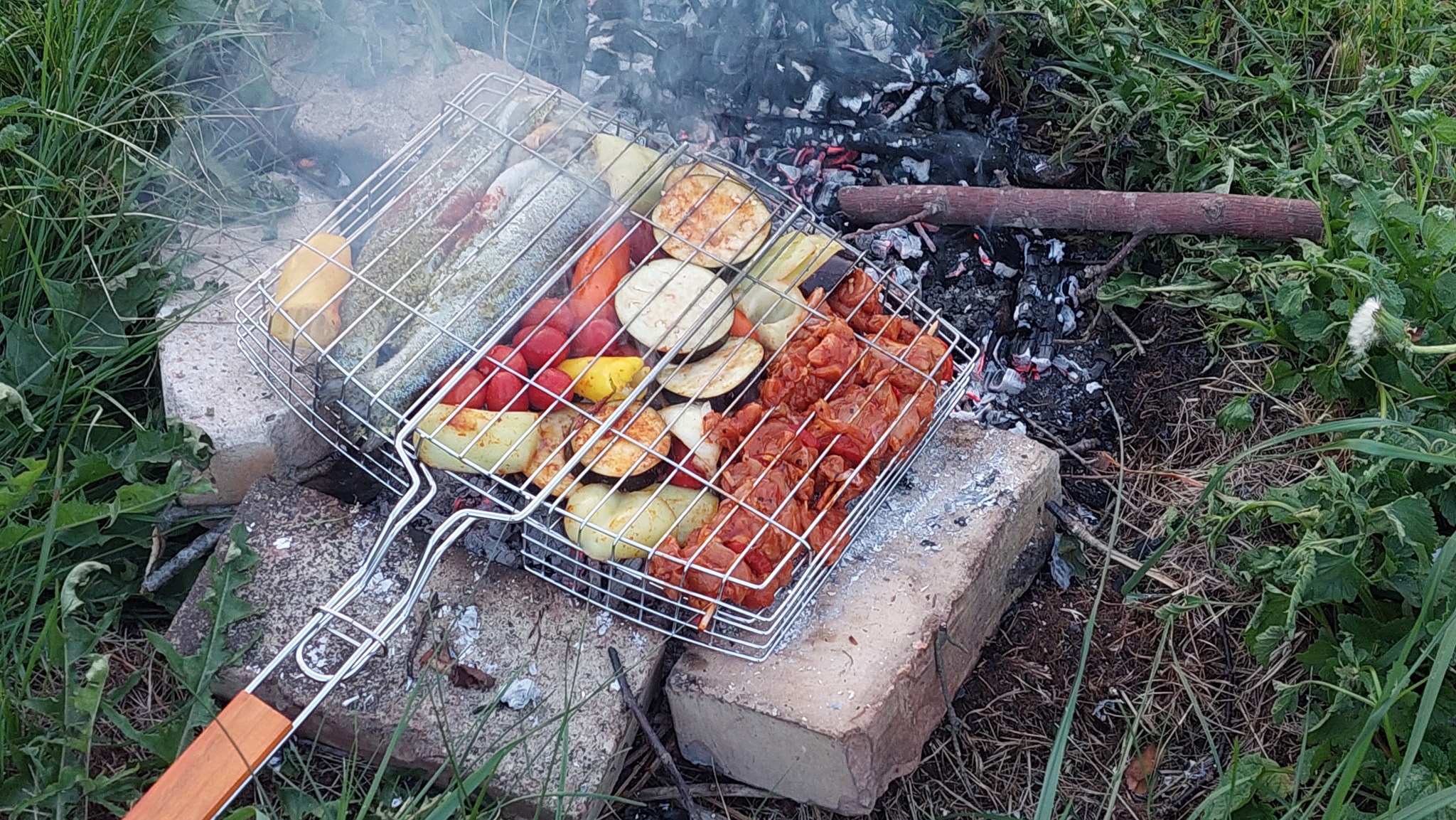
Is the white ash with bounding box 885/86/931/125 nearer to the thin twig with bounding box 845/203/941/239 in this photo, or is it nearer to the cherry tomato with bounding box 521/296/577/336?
the thin twig with bounding box 845/203/941/239

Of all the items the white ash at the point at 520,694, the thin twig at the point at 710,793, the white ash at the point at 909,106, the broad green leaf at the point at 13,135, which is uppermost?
the white ash at the point at 909,106

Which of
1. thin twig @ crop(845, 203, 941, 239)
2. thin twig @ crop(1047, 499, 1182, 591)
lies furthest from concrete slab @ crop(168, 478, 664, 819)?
thin twig @ crop(845, 203, 941, 239)

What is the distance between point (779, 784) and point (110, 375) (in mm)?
2099

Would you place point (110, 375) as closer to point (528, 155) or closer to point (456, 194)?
point (456, 194)

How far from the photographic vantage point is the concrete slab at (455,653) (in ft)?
7.95

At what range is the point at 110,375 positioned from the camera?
2.91 meters

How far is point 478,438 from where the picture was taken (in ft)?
8.04

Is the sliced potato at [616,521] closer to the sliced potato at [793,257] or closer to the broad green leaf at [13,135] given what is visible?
the sliced potato at [793,257]

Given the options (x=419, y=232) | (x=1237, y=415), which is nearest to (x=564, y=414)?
(x=419, y=232)

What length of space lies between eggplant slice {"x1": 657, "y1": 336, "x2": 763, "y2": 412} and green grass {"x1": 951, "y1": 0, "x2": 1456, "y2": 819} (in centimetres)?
104

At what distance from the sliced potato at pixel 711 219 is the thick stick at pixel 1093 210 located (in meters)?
0.62

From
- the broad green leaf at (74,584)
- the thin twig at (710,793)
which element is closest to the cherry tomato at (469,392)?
the broad green leaf at (74,584)

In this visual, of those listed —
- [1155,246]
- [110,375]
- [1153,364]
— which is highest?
[1155,246]

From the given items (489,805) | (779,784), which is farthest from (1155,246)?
(489,805)
